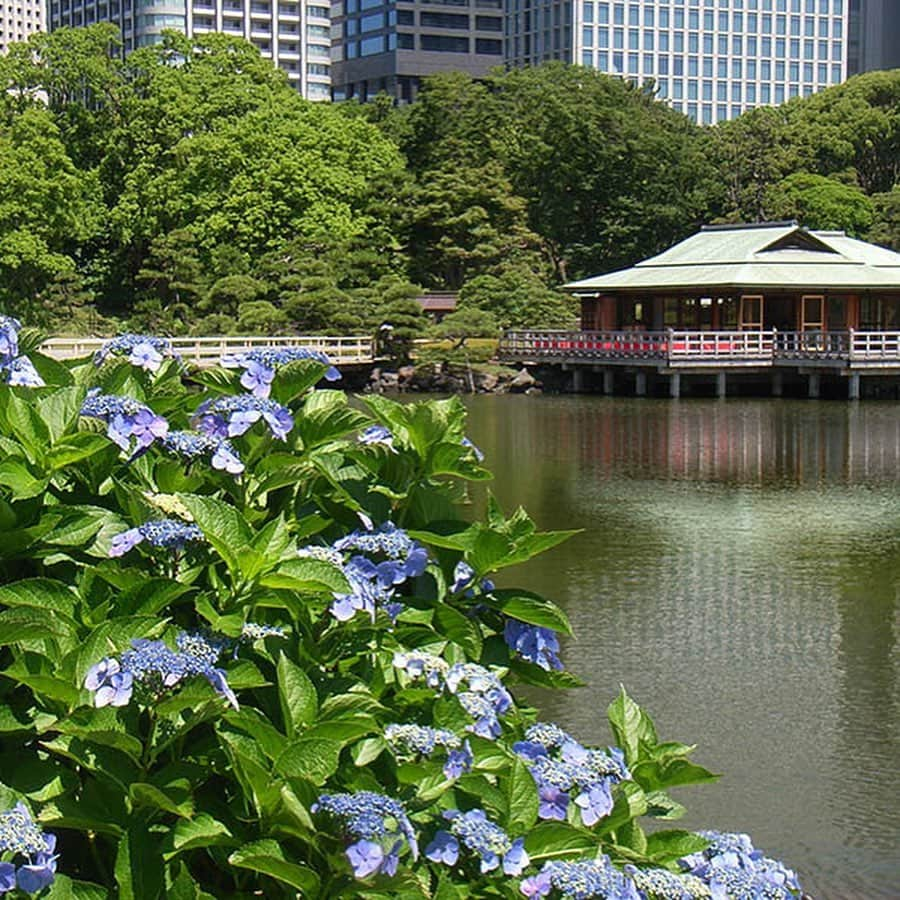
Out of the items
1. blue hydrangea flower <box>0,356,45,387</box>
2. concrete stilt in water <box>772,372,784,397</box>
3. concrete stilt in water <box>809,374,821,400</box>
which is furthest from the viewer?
concrete stilt in water <box>772,372,784,397</box>

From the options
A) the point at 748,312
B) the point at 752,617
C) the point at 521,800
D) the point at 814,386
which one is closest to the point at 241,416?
the point at 521,800

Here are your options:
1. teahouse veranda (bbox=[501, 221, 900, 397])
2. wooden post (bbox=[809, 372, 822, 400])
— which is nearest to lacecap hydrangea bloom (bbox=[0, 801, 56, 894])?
teahouse veranda (bbox=[501, 221, 900, 397])

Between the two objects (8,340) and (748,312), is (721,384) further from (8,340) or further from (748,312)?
(8,340)

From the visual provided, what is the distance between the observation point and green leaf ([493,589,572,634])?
3244 mm

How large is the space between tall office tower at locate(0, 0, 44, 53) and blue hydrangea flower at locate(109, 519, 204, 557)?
155m

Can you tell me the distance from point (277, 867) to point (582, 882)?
1.71ft

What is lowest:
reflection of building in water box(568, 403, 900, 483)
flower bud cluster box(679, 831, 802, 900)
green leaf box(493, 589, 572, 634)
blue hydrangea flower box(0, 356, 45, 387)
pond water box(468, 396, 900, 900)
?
pond water box(468, 396, 900, 900)

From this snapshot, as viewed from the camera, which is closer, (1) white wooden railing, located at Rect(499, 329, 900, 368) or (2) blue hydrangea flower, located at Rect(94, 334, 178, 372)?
(2) blue hydrangea flower, located at Rect(94, 334, 178, 372)

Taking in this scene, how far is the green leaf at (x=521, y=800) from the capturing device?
290 cm

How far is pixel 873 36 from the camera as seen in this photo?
101 metres

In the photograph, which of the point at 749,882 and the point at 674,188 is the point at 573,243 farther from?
the point at 749,882

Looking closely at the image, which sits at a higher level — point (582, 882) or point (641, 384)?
point (582, 882)

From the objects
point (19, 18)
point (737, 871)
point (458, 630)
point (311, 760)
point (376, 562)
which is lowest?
point (737, 871)

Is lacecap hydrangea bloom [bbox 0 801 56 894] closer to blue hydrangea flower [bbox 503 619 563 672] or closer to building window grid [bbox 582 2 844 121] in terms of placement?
blue hydrangea flower [bbox 503 619 563 672]
